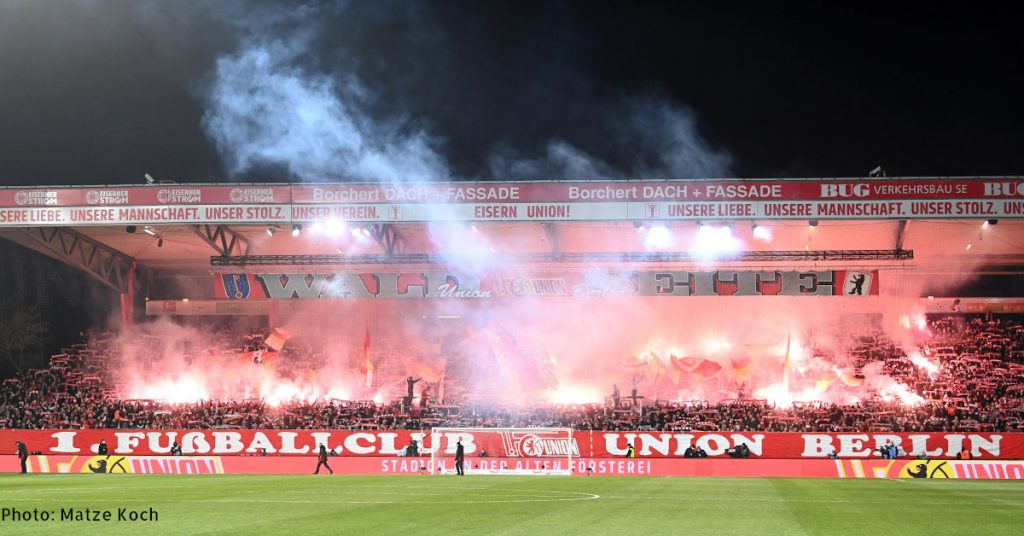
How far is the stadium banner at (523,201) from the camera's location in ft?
111

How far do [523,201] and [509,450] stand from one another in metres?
8.61

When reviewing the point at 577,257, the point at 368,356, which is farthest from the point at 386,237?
the point at 577,257


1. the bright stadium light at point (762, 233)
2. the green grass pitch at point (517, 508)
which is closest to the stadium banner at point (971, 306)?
the bright stadium light at point (762, 233)

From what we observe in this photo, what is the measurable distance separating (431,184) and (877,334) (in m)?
19.7

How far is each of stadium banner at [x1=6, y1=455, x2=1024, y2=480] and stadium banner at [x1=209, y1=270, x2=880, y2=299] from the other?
7.53 metres

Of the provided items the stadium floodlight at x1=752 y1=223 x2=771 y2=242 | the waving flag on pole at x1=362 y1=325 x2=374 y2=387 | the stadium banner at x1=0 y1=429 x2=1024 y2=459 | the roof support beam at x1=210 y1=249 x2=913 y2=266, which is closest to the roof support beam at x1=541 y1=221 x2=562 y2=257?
the roof support beam at x1=210 y1=249 x2=913 y2=266

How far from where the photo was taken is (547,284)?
39812 mm

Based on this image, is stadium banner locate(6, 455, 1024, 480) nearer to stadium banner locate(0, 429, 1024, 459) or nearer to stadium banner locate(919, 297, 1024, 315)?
stadium banner locate(0, 429, 1024, 459)

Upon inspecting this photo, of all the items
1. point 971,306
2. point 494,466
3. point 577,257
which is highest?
point 577,257

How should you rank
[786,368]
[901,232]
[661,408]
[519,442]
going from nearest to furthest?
[519,442] < [901,232] < [661,408] < [786,368]

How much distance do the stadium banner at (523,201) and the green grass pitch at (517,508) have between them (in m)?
12.7

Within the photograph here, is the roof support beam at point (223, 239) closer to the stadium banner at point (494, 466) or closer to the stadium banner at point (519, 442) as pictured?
the stadium banner at point (519, 442)

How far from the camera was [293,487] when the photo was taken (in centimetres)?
2144

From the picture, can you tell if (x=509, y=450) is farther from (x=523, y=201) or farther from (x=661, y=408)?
(x=523, y=201)
